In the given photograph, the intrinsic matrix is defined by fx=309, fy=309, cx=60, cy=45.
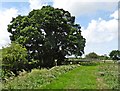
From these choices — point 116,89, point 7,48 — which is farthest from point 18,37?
point 116,89

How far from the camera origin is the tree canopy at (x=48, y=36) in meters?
39.5

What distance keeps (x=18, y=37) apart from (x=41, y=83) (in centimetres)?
2309

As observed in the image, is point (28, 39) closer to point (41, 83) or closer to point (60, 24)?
point (60, 24)

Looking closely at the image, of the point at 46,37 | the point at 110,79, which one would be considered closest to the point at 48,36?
the point at 46,37

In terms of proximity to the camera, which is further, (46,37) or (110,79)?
(46,37)

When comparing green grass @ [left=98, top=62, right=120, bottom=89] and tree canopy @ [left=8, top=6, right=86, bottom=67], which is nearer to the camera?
green grass @ [left=98, top=62, right=120, bottom=89]

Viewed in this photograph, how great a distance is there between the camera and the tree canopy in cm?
3947

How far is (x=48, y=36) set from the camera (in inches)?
1603

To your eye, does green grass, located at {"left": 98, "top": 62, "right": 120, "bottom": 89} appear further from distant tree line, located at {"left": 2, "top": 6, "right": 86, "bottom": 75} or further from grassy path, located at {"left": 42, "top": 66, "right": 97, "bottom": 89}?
distant tree line, located at {"left": 2, "top": 6, "right": 86, "bottom": 75}

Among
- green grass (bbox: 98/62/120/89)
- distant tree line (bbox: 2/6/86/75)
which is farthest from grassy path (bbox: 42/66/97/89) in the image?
distant tree line (bbox: 2/6/86/75)

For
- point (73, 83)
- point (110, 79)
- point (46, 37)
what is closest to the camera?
point (73, 83)

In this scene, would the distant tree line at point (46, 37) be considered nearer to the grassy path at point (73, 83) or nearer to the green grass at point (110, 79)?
the green grass at point (110, 79)

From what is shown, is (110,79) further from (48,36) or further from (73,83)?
(48,36)

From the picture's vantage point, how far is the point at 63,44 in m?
41.9
